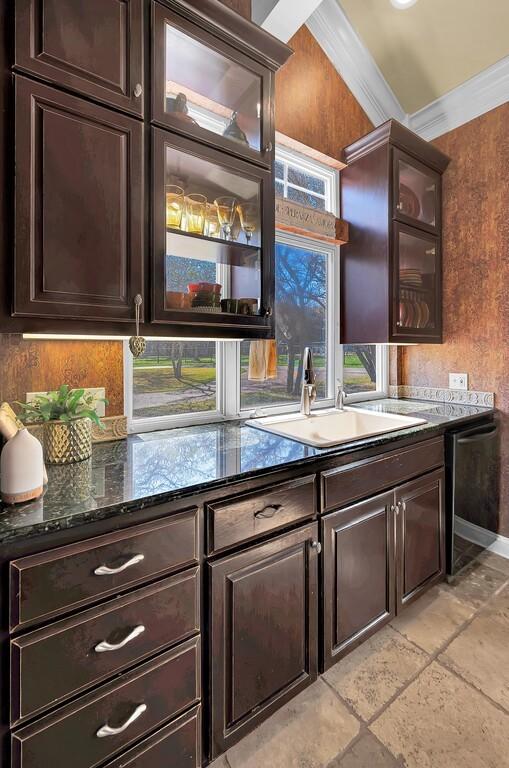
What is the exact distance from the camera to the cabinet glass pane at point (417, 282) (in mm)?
2389

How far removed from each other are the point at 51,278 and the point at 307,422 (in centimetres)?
138

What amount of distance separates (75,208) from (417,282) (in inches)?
84.4

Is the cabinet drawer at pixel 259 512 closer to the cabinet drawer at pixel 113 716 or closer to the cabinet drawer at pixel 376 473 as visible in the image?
the cabinet drawer at pixel 376 473

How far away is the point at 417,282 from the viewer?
2512 millimetres

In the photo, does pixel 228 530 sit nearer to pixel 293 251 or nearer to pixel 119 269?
pixel 119 269

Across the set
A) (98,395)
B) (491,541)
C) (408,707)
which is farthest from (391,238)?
(408,707)

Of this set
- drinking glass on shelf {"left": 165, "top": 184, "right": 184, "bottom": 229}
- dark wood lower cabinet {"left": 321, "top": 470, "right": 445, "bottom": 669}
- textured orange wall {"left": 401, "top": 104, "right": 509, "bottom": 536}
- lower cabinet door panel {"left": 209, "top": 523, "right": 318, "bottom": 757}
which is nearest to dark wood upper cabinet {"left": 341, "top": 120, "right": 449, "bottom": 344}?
textured orange wall {"left": 401, "top": 104, "right": 509, "bottom": 536}

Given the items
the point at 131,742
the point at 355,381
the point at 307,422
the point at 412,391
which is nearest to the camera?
the point at 131,742

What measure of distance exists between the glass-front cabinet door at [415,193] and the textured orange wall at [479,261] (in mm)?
129

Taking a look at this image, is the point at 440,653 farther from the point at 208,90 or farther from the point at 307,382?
the point at 208,90

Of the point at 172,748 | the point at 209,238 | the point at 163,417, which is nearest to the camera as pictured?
the point at 172,748

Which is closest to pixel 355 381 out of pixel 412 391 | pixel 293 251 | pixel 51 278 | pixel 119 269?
pixel 412 391

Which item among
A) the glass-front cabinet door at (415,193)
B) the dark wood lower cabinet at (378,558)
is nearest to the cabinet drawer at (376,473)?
the dark wood lower cabinet at (378,558)

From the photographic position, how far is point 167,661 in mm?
1051
